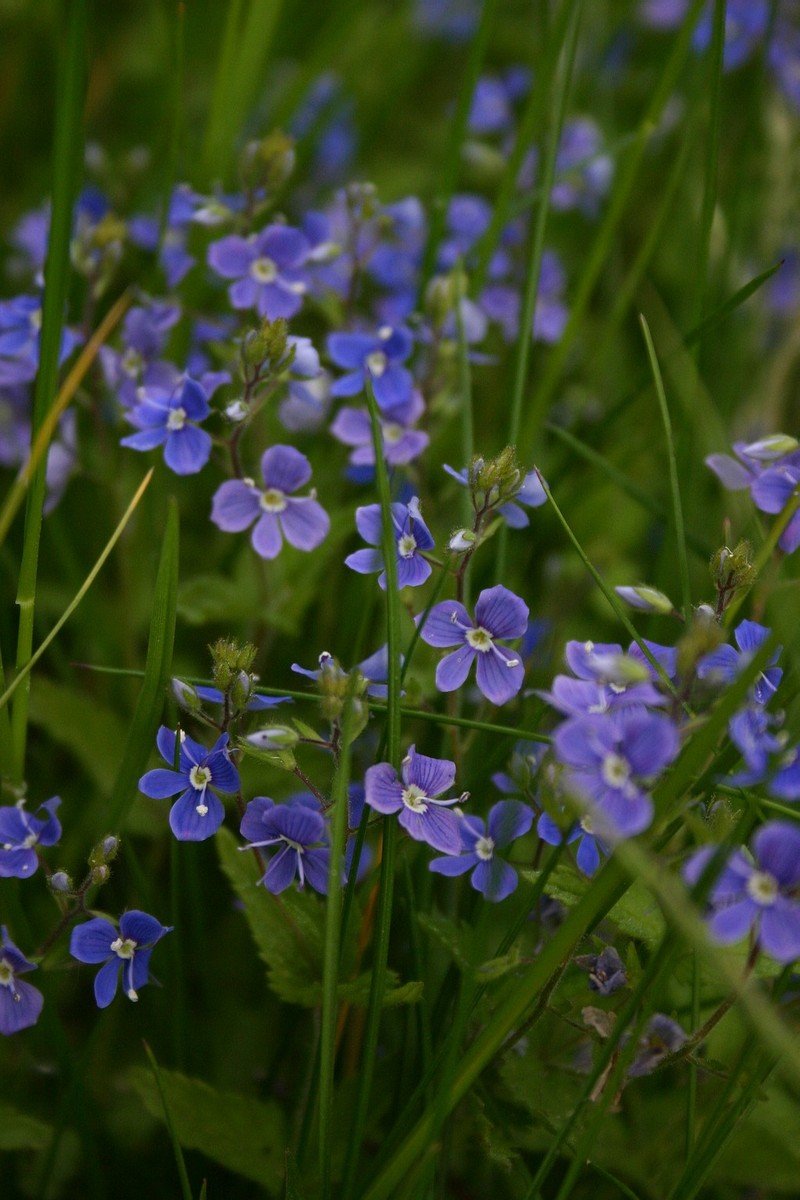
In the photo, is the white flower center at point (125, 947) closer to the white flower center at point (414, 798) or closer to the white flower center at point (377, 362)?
the white flower center at point (414, 798)

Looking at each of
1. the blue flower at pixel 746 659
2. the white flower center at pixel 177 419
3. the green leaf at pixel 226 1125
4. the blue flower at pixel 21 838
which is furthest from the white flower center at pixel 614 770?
the white flower center at pixel 177 419

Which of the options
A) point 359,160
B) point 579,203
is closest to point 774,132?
point 579,203

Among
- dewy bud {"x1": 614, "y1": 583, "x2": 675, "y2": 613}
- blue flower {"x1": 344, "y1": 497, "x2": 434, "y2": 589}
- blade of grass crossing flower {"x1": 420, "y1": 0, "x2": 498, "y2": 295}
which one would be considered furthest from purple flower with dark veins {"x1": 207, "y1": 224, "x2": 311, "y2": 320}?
dewy bud {"x1": 614, "y1": 583, "x2": 675, "y2": 613}

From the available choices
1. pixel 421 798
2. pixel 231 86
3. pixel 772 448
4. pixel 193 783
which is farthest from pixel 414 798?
pixel 231 86

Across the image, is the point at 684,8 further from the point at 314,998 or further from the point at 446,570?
the point at 314,998

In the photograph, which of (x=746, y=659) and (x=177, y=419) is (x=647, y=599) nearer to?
(x=746, y=659)

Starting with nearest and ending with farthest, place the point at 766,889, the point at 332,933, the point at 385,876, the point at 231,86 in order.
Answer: the point at 766,889 < the point at 332,933 < the point at 385,876 < the point at 231,86
